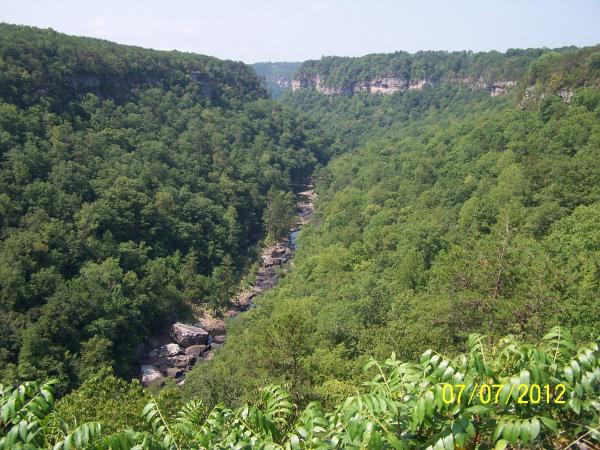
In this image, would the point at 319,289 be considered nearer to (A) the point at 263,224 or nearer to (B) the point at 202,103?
(A) the point at 263,224

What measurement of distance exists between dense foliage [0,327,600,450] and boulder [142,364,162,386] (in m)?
38.1

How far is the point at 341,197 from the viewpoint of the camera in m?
80.7

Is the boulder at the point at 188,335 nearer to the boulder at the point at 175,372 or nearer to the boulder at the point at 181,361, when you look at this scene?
the boulder at the point at 181,361

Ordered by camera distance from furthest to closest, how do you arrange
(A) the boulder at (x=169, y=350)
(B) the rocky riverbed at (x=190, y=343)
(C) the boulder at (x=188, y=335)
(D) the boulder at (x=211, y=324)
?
(D) the boulder at (x=211, y=324) → (C) the boulder at (x=188, y=335) → (A) the boulder at (x=169, y=350) → (B) the rocky riverbed at (x=190, y=343)

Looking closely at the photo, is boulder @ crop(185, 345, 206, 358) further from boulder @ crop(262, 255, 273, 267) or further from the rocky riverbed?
boulder @ crop(262, 255, 273, 267)

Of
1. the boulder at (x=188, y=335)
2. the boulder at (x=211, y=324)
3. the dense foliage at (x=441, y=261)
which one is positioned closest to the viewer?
the dense foliage at (x=441, y=261)

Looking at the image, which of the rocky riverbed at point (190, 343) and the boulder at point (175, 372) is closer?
the boulder at point (175, 372)

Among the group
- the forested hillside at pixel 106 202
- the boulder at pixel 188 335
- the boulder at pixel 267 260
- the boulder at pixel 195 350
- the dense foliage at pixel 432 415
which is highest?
the dense foliage at pixel 432 415

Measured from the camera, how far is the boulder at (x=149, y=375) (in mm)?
40403

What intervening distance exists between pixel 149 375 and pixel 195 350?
5612 mm

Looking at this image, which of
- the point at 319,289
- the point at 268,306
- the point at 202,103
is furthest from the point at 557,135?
the point at 202,103

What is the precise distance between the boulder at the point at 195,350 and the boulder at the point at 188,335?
673mm

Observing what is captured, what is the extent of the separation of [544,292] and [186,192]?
60036 mm
